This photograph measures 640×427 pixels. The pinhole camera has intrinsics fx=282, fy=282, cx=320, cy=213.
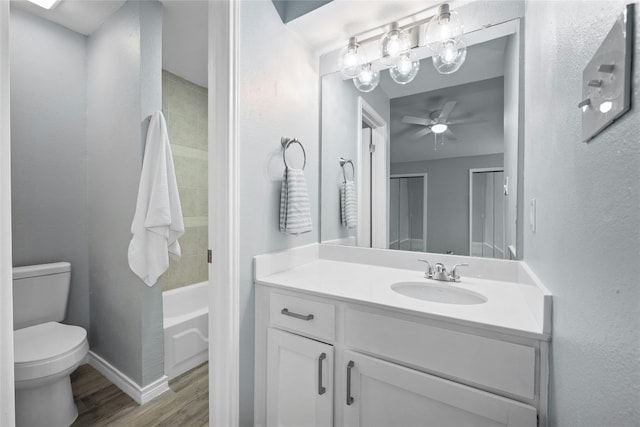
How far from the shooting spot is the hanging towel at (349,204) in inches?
67.4

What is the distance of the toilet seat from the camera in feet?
4.45

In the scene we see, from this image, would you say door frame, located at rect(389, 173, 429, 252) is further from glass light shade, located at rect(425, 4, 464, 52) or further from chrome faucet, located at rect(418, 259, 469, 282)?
glass light shade, located at rect(425, 4, 464, 52)

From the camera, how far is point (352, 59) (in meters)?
1.59

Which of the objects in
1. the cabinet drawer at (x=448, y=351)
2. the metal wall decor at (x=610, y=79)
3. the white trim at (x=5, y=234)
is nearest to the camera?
the metal wall decor at (x=610, y=79)

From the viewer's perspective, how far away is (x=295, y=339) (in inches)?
46.4

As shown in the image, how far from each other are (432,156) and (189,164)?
6.86ft

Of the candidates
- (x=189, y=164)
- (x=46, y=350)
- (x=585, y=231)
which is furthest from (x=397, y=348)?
(x=189, y=164)

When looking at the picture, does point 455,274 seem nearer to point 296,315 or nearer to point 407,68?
point 296,315

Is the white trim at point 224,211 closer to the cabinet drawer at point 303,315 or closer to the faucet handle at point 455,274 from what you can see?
the cabinet drawer at point 303,315

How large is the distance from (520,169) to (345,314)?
3.19 ft

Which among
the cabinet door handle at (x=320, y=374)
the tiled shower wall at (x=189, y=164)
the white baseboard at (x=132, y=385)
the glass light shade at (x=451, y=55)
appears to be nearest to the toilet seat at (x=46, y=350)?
the white baseboard at (x=132, y=385)

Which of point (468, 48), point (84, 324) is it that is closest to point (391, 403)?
point (468, 48)

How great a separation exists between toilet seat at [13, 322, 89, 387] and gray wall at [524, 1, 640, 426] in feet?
6.68

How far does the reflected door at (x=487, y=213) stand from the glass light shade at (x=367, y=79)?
2.40 feet
